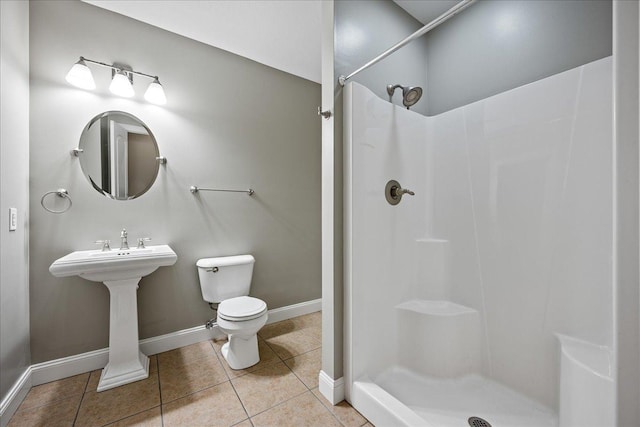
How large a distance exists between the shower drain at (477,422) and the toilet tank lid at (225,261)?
179cm

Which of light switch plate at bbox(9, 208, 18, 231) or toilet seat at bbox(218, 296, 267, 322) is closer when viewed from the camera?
light switch plate at bbox(9, 208, 18, 231)

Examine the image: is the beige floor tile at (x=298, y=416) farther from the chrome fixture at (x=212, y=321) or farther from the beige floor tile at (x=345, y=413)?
the chrome fixture at (x=212, y=321)

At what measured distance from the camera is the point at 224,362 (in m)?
1.92

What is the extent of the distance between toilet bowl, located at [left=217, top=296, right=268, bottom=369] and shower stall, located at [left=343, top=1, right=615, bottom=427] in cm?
70

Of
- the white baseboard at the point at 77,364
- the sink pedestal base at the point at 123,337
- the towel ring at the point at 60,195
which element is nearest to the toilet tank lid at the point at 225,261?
the sink pedestal base at the point at 123,337

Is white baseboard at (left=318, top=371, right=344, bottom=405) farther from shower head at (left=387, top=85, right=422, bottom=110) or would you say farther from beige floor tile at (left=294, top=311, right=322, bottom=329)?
shower head at (left=387, top=85, right=422, bottom=110)

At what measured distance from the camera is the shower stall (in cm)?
124

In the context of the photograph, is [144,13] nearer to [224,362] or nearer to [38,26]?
[38,26]

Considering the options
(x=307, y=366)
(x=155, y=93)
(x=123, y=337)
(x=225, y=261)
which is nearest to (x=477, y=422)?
(x=307, y=366)

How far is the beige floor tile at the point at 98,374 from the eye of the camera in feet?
5.43

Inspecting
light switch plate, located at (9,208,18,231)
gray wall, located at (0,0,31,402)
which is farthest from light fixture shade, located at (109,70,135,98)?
light switch plate, located at (9,208,18,231)

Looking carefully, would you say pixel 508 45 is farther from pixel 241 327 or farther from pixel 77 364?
pixel 77 364

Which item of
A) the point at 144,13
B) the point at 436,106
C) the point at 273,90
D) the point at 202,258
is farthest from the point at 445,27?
the point at 202,258

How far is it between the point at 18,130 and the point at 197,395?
1898 mm
